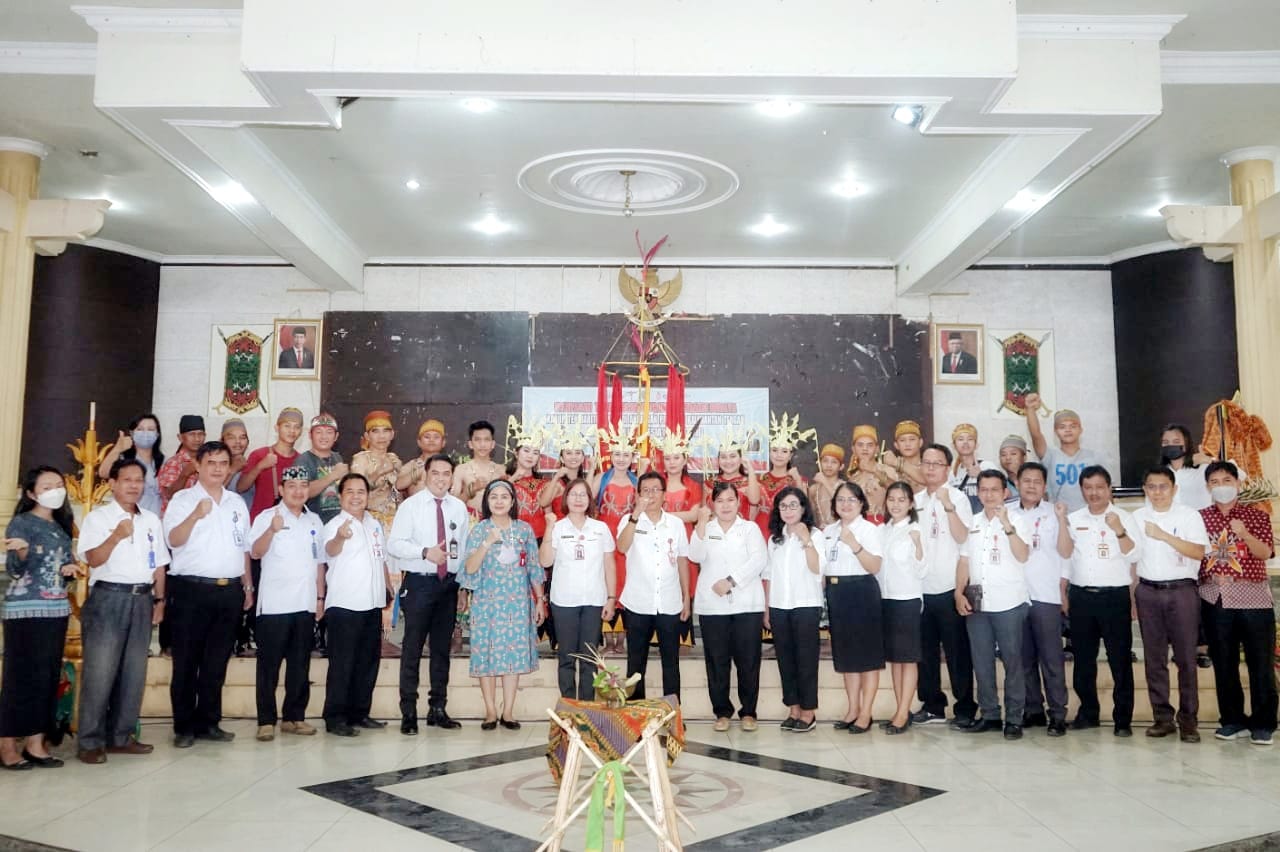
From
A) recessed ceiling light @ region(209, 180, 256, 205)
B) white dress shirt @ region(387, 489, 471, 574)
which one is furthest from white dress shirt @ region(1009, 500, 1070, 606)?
recessed ceiling light @ region(209, 180, 256, 205)

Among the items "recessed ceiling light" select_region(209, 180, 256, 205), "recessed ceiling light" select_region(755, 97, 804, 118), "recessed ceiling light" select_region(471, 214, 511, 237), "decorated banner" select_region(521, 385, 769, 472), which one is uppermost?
"recessed ceiling light" select_region(755, 97, 804, 118)

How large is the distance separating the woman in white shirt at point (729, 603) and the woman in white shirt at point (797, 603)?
96 millimetres

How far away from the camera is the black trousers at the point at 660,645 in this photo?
497 cm

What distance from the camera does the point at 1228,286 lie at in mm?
8117

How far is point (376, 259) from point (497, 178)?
8.42 feet

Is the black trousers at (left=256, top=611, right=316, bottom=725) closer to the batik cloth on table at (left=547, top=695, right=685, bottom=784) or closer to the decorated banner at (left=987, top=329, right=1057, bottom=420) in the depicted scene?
the batik cloth on table at (left=547, top=695, right=685, bottom=784)

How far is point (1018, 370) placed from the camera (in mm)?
8984

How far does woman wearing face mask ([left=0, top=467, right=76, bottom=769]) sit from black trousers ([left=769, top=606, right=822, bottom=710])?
339cm

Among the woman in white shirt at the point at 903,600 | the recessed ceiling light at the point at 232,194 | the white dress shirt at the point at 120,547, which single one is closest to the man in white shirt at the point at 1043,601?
the woman in white shirt at the point at 903,600

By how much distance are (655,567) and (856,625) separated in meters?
1.08

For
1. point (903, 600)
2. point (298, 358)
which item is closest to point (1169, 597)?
point (903, 600)

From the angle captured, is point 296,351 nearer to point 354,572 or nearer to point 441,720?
point 354,572

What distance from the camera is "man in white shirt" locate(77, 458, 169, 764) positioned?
4.27 m

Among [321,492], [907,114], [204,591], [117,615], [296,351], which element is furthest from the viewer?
[296,351]
